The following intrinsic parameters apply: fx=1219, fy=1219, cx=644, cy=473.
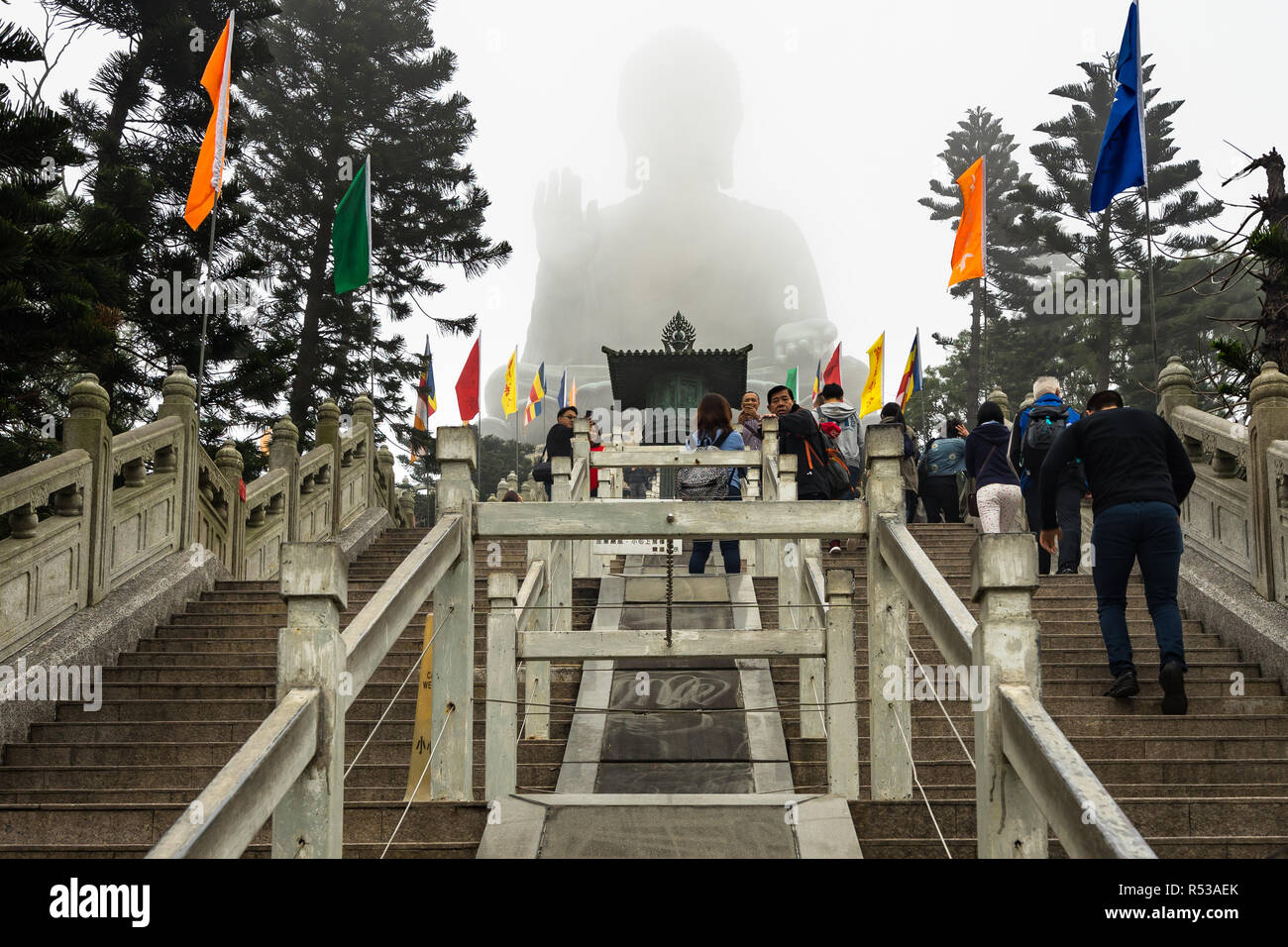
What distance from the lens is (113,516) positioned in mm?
9477

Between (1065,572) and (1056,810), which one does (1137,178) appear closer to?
(1065,572)

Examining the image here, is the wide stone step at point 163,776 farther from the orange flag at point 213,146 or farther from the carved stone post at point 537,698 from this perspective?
the orange flag at point 213,146

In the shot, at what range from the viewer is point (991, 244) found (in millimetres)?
39656

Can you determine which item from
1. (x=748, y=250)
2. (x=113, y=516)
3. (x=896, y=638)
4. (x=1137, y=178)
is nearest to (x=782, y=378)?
(x=748, y=250)

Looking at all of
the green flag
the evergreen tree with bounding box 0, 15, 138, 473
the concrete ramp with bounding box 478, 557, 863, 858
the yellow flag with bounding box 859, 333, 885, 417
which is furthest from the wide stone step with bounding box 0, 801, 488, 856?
the yellow flag with bounding box 859, 333, 885, 417

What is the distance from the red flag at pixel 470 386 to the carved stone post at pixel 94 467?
31.0 feet

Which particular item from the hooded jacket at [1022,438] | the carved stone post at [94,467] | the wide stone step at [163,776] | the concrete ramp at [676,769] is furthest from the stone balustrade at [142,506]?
the hooded jacket at [1022,438]

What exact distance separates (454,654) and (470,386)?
1409 cm

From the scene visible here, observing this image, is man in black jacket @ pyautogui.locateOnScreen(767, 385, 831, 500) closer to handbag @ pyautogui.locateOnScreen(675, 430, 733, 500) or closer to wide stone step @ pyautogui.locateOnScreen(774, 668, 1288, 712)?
handbag @ pyautogui.locateOnScreen(675, 430, 733, 500)

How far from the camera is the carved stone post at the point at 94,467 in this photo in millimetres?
8969

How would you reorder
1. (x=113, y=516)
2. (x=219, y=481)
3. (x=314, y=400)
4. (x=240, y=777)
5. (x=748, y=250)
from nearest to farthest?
1. (x=240, y=777)
2. (x=113, y=516)
3. (x=219, y=481)
4. (x=314, y=400)
5. (x=748, y=250)

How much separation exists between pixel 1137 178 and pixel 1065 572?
15.0 ft
